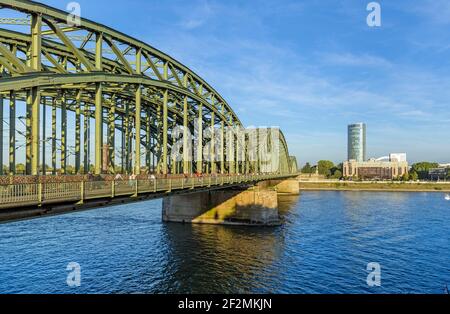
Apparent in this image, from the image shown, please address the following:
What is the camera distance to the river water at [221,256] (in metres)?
A: 28.4

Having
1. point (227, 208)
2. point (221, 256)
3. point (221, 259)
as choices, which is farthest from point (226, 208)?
point (221, 259)

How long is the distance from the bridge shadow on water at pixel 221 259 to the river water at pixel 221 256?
3.7 inches

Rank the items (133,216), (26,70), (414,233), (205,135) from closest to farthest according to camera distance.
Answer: (26,70) → (414,233) → (133,216) → (205,135)

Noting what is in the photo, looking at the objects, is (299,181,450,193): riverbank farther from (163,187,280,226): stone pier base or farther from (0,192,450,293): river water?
(163,187,280,226): stone pier base

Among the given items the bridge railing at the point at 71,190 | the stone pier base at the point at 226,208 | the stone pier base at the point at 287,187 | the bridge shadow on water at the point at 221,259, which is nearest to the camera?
the bridge railing at the point at 71,190

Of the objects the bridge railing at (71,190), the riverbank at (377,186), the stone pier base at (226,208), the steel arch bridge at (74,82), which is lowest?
the riverbank at (377,186)

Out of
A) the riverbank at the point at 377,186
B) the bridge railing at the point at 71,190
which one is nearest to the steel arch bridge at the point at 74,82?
the bridge railing at the point at 71,190

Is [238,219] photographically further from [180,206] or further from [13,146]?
[13,146]

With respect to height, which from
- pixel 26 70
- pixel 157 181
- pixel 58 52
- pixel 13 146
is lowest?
pixel 157 181

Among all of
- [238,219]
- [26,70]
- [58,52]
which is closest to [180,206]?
[238,219]

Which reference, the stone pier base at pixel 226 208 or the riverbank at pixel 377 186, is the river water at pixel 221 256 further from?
the riverbank at pixel 377 186

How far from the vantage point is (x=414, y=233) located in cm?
4962

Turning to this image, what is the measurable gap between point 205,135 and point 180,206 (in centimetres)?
1647

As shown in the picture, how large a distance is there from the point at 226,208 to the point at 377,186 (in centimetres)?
12638
